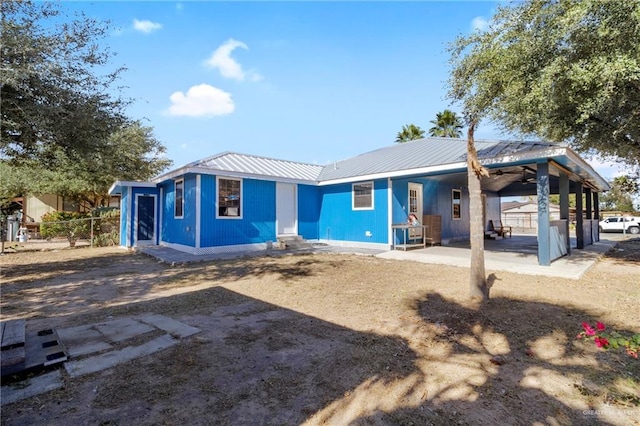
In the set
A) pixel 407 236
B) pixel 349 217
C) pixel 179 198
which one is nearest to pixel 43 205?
pixel 179 198

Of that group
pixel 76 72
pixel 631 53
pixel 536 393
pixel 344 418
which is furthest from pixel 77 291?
pixel 631 53

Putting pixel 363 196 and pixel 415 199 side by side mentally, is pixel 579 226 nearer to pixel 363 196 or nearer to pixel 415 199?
pixel 415 199

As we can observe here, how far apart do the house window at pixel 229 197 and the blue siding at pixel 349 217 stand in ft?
12.8

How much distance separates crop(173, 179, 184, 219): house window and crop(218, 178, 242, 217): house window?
57.5 inches

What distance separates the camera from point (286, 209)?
12094 mm

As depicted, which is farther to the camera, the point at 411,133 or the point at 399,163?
the point at 411,133

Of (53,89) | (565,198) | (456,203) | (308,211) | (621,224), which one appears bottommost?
(621,224)

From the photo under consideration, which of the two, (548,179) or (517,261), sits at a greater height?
(548,179)

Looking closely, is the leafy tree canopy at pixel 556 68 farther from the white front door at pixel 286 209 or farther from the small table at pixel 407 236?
the white front door at pixel 286 209

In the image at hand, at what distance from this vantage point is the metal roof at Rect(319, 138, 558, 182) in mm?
8438

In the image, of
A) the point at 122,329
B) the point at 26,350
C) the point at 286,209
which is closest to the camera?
the point at 26,350

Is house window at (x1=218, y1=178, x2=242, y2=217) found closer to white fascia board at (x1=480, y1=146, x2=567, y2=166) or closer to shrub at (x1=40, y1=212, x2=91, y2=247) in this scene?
shrub at (x1=40, y1=212, x2=91, y2=247)

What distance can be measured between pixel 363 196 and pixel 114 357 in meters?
9.80

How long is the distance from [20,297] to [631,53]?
37.3ft
